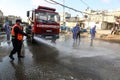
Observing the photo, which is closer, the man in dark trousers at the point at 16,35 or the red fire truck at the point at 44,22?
the man in dark trousers at the point at 16,35

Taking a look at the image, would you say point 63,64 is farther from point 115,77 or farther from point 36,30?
point 36,30

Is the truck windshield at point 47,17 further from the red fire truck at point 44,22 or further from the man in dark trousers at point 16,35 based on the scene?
the man in dark trousers at point 16,35

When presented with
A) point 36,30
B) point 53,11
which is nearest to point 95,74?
point 36,30

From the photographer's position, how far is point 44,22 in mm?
16328

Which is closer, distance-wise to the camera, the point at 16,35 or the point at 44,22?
the point at 16,35

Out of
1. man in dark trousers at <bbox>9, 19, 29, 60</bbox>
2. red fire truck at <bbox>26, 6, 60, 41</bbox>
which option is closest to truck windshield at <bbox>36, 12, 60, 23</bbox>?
red fire truck at <bbox>26, 6, 60, 41</bbox>

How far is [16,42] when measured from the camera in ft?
30.7

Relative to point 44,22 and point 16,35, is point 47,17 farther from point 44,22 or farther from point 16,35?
point 16,35

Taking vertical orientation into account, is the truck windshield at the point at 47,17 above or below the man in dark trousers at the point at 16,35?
above

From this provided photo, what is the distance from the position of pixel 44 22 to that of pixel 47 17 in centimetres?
49

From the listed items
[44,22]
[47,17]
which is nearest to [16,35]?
[44,22]

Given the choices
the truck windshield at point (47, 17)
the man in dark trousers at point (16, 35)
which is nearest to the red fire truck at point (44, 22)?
the truck windshield at point (47, 17)

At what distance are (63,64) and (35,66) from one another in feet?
3.89

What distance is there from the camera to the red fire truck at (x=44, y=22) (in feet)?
52.8
